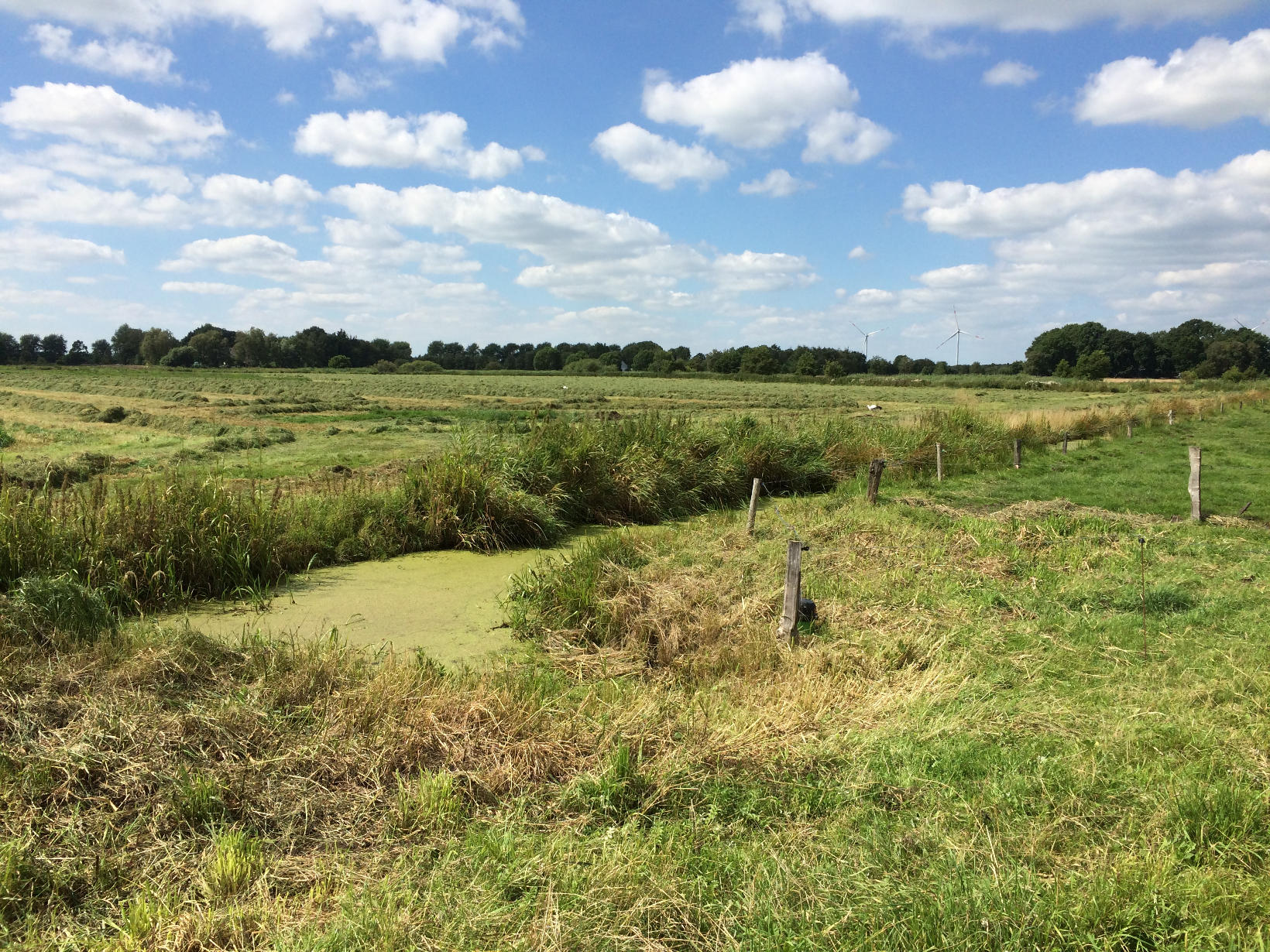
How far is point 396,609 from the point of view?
7395mm

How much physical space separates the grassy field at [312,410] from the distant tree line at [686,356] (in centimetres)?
2232

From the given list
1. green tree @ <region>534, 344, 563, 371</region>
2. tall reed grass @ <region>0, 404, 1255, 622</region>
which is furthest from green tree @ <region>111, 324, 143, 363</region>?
tall reed grass @ <region>0, 404, 1255, 622</region>

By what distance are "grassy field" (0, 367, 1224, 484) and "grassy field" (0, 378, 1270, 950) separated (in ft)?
21.7

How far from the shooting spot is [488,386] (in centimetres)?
5394

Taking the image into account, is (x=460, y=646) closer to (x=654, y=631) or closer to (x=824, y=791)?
(x=654, y=631)

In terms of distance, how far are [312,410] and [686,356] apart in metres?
82.6

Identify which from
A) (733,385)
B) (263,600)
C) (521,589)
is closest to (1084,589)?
(521,589)

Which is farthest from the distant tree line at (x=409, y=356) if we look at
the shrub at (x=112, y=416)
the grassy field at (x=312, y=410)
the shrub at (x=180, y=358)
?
the shrub at (x=112, y=416)

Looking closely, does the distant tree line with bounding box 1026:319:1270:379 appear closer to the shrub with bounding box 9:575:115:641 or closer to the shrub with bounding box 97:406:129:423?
the shrub with bounding box 97:406:129:423

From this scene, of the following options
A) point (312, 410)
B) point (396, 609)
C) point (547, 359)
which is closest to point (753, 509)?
point (396, 609)

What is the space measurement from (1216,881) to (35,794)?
16.4ft

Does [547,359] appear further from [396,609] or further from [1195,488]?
[396,609]

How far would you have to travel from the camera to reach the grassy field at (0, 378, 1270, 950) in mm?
2869

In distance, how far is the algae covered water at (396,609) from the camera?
259 inches
